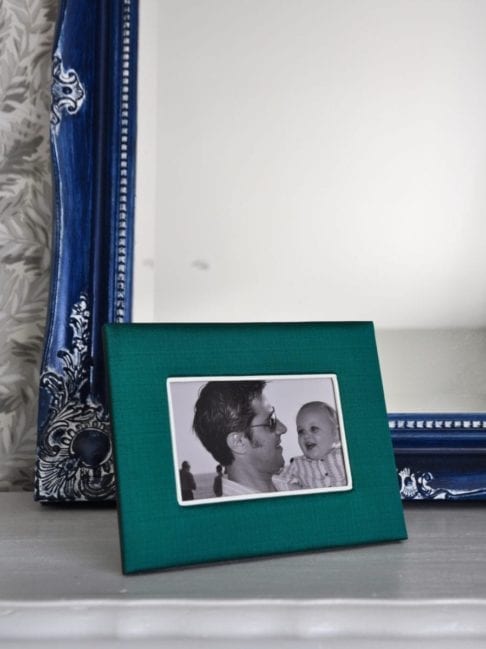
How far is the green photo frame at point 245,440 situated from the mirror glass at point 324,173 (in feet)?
0.57

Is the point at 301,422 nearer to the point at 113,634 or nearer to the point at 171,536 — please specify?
the point at 171,536

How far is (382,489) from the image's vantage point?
0.87 m

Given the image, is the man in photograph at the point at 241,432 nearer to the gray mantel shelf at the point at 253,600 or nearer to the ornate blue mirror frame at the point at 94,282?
the gray mantel shelf at the point at 253,600

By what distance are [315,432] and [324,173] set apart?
0.39 meters

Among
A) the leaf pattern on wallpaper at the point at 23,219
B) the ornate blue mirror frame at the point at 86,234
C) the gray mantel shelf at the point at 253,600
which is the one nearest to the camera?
the gray mantel shelf at the point at 253,600

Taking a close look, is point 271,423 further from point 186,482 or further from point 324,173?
point 324,173

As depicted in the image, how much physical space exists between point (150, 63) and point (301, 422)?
0.56 meters

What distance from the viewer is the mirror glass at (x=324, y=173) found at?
1073 mm

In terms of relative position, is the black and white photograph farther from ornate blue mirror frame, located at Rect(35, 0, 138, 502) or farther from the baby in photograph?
ornate blue mirror frame, located at Rect(35, 0, 138, 502)

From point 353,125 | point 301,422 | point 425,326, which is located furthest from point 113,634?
point 353,125

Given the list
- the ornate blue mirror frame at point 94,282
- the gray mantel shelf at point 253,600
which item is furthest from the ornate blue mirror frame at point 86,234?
the gray mantel shelf at point 253,600

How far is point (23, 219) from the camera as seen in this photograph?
3.86ft

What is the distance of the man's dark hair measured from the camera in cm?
81

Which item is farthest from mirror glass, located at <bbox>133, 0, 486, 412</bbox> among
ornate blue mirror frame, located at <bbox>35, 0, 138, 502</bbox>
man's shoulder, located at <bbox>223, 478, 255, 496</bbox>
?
man's shoulder, located at <bbox>223, 478, 255, 496</bbox>
